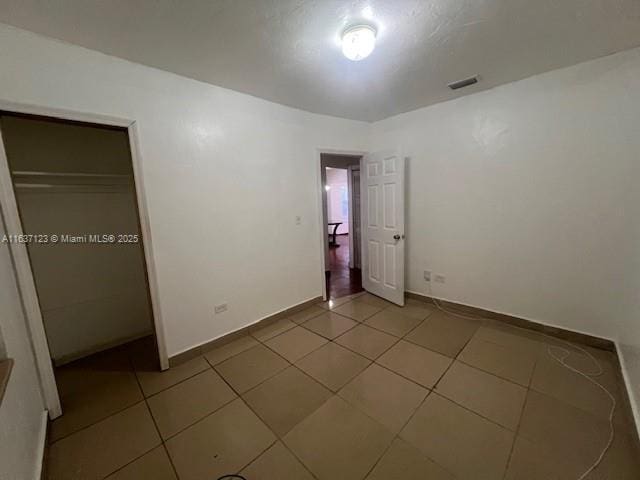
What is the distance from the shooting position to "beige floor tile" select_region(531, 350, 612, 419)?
1.65m

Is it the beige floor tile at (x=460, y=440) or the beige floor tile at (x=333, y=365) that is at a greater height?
the beige floor tile at (x=333, y=365)

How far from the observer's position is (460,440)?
146 cm

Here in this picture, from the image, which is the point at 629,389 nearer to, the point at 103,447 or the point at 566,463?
the point at 566,463

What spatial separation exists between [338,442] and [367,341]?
1.10m

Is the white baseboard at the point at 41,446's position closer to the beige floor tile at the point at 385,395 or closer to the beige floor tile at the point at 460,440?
the beige floor tile at the point at 385,395

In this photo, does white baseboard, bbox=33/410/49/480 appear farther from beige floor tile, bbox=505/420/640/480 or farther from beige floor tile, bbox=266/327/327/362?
beige floor tile, bbox=505/420/640/480

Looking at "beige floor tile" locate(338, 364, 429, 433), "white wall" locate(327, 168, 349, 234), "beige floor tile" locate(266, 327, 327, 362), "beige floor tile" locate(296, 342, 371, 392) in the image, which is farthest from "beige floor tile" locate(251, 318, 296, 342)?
"white wall" locate(327, 168, 349, 234)

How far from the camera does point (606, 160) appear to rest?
81.4 inches

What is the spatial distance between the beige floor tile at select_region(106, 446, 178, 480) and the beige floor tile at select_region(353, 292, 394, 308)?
2.55m

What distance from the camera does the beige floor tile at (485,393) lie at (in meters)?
1.62

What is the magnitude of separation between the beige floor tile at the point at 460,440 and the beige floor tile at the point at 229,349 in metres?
1.59

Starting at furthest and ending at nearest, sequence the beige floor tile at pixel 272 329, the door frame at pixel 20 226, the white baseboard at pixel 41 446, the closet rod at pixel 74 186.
Result: the beige floor tile at pixel 272 329
the closet rod at pixel 74 186
the door frame at pixel 20 226
the white baseboard at pixel 41 446

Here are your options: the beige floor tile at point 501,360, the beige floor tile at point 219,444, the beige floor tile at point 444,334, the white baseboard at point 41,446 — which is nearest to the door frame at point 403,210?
the beige floor tile at point 444,334

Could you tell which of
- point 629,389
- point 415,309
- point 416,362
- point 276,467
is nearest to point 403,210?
point 415,309
